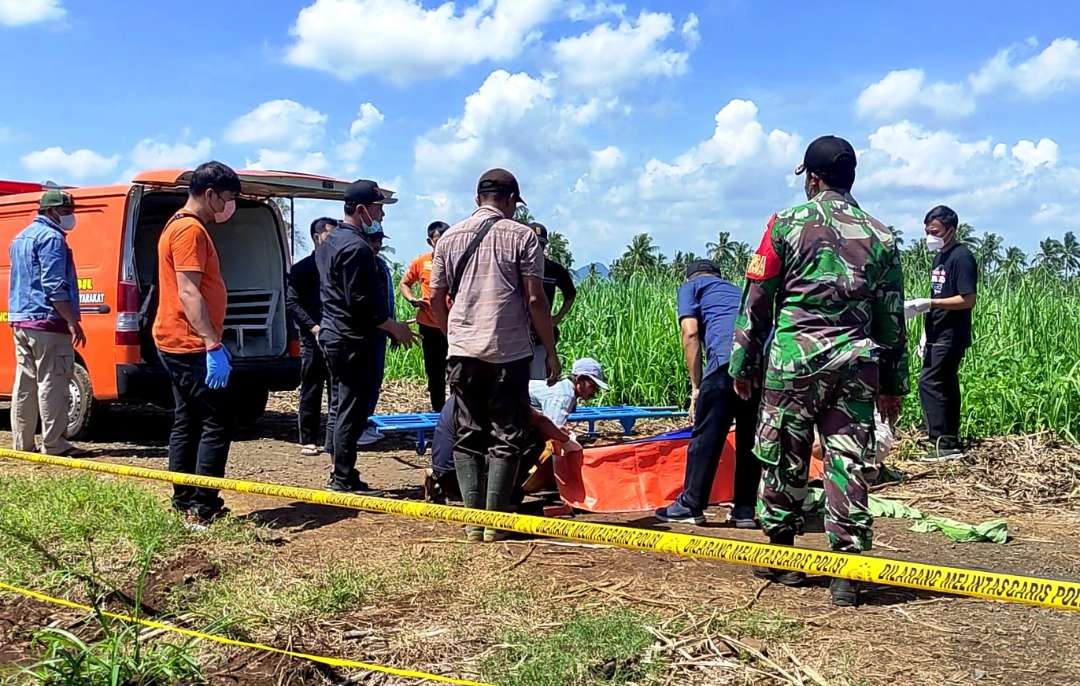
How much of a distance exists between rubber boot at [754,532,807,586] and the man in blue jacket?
5.08 m

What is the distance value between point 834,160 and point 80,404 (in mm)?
6182

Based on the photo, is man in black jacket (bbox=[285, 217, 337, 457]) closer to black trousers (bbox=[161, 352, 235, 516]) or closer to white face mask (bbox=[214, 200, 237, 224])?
black trousers (bbox=[161, 352, 235, 516])

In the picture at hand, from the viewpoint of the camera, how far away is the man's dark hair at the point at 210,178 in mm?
4859

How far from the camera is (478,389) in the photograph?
15.7 feet

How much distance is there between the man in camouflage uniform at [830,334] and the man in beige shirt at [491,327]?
1.14 metres

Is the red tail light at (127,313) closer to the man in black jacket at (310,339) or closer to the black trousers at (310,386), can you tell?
the man in black jacket at (310,339)

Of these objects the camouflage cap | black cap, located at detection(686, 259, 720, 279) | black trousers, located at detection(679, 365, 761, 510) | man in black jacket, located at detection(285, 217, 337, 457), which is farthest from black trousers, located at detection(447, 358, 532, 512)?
the camouflage cap

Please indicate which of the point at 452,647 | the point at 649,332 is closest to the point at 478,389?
the point at 452,647

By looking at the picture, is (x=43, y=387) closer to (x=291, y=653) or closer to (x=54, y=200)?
(x=54, y=200)

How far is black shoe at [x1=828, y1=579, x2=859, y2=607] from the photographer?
12.7 ft

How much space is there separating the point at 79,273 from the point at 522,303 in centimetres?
446

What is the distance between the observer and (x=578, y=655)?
320cm

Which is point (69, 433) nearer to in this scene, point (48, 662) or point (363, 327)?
point (363, 327)

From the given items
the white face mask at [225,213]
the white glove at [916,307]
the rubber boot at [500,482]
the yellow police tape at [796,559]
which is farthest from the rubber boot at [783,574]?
the white glove at [916,307]
